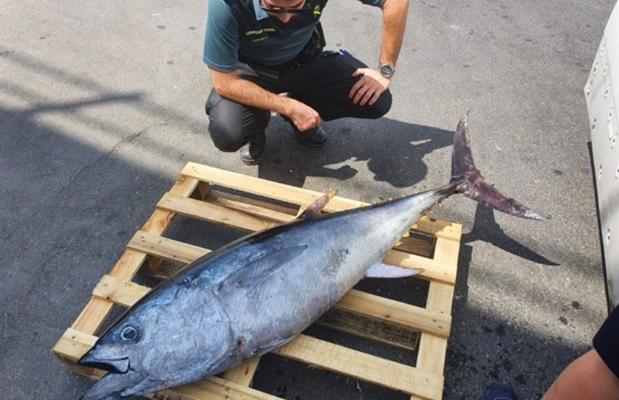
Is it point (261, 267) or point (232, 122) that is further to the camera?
point (232, 122)

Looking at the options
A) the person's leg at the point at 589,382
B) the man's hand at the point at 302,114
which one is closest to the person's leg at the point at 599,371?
the person's leg at the point at 589,382

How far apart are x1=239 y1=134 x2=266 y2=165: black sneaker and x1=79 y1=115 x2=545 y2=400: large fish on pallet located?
0.98 meters

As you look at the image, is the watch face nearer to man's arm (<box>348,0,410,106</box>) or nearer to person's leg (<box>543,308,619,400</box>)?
man's arm (<box>348,0,410,106</box>)

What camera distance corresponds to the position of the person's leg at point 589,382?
4.95 ft

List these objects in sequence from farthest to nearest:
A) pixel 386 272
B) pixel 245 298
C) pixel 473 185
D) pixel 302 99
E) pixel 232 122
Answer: pixel 302 99, pixel 232 122, pixel 473 185, pixel 386 272, pixel 245 298

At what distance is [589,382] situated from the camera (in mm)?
1551

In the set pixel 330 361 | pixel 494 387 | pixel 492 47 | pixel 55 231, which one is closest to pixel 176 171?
pixel 55 231

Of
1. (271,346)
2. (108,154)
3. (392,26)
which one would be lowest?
(108,154)

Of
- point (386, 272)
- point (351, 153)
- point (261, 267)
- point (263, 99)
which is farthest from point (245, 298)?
point (351, 153)

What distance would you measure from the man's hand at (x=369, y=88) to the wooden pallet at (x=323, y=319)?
2.51 feet

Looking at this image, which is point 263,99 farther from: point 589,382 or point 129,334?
point 589,382

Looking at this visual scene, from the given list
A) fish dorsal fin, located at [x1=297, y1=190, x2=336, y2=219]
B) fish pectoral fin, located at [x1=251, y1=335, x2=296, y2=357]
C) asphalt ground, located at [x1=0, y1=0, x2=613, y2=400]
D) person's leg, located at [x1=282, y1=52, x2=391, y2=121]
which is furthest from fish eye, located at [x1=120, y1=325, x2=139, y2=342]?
person's leg, located at [x1=282, y1=52, x2=391, y2=121]

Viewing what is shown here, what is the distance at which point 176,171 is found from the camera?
334 cm

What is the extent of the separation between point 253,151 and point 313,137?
0.44 meters
